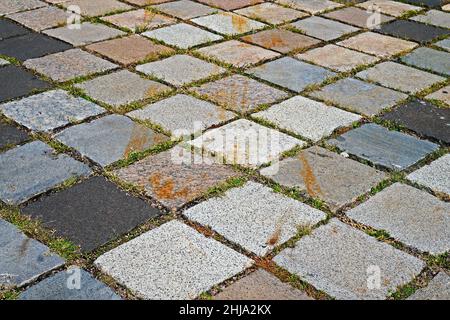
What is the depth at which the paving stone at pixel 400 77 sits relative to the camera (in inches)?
169

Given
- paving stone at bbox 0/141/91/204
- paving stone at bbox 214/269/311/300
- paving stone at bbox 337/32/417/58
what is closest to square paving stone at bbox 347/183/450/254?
paving stone at bbox 214/269/311/300

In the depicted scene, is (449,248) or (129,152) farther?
(129,152)

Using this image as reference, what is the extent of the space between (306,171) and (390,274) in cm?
83

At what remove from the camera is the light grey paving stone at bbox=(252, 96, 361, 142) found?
12.1 feet

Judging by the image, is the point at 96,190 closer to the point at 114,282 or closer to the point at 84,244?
the point at 84,244

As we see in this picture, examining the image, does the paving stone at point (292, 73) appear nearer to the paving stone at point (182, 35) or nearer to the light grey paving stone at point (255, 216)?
the paving stone at point (182, 35)

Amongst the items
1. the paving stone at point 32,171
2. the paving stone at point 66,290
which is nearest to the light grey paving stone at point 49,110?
the paving stone at point 32,171

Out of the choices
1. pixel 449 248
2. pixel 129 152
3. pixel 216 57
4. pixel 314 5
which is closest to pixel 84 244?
pixel 129 152

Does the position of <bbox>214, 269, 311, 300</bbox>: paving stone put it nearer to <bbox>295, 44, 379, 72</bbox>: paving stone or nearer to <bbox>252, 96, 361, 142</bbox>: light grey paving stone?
<bbox>252, 96, 361, 142</bbox>: light grey paving stone

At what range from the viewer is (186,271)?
2590 millimetres

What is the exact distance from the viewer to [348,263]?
2.66 metres

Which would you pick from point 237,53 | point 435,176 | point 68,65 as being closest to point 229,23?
point 237,53

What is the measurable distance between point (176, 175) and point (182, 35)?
208 cm
